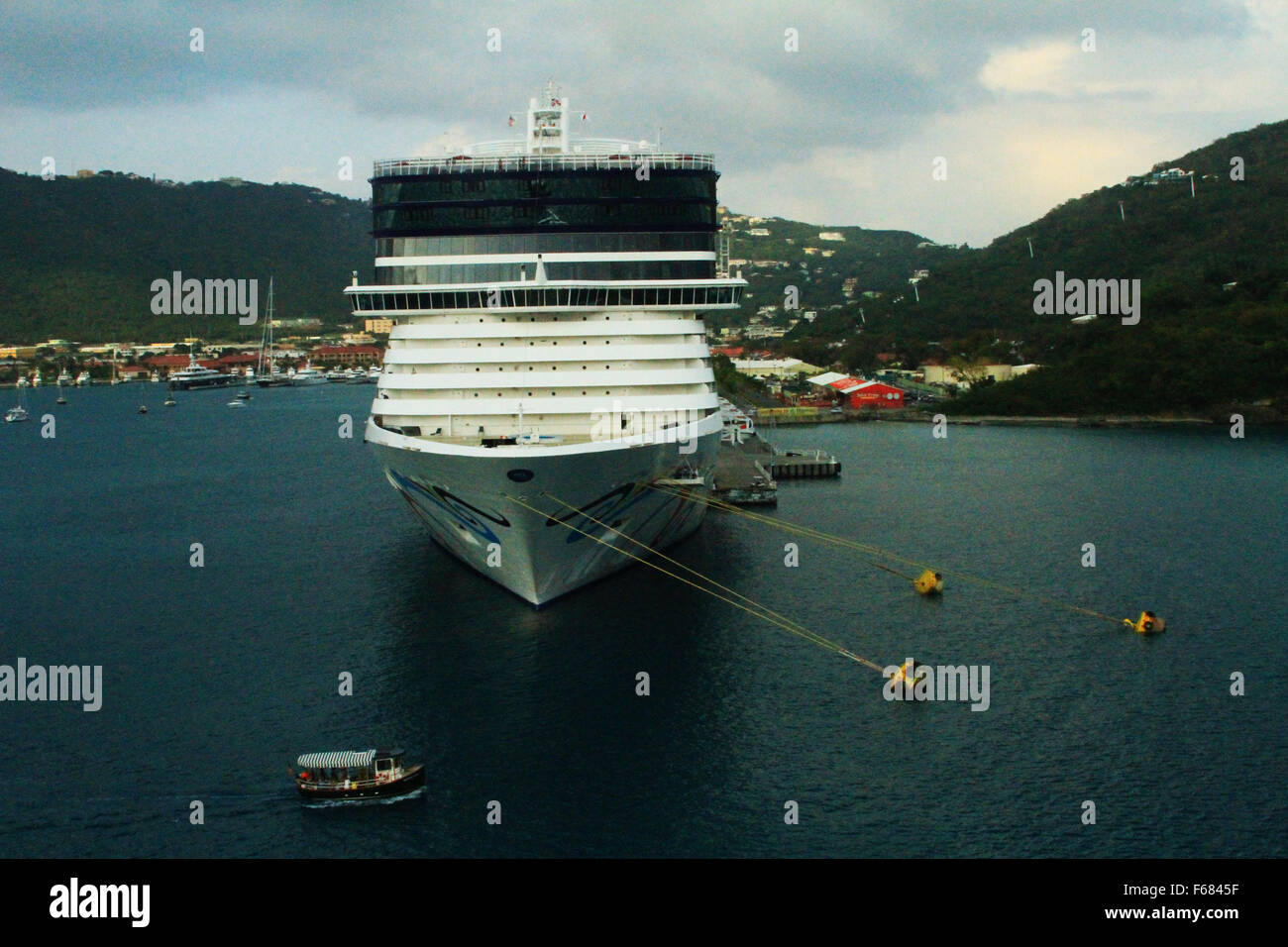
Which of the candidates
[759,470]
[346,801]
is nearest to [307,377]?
[759,470]

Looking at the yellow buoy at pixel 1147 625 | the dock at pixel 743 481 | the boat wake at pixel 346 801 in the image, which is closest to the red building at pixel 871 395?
the dock at pixel 743 481

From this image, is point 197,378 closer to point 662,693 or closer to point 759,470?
point 759,470

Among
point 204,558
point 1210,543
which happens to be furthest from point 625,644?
point 1210,543

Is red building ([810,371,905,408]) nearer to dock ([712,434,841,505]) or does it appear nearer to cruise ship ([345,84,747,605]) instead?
dock ([712,434,841,505])

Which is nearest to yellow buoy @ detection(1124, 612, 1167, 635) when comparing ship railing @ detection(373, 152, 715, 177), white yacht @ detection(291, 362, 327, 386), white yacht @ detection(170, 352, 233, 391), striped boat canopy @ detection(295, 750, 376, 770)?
ship railing @ detection(373, 152, 715, 177)

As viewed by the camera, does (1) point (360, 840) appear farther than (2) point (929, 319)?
No
